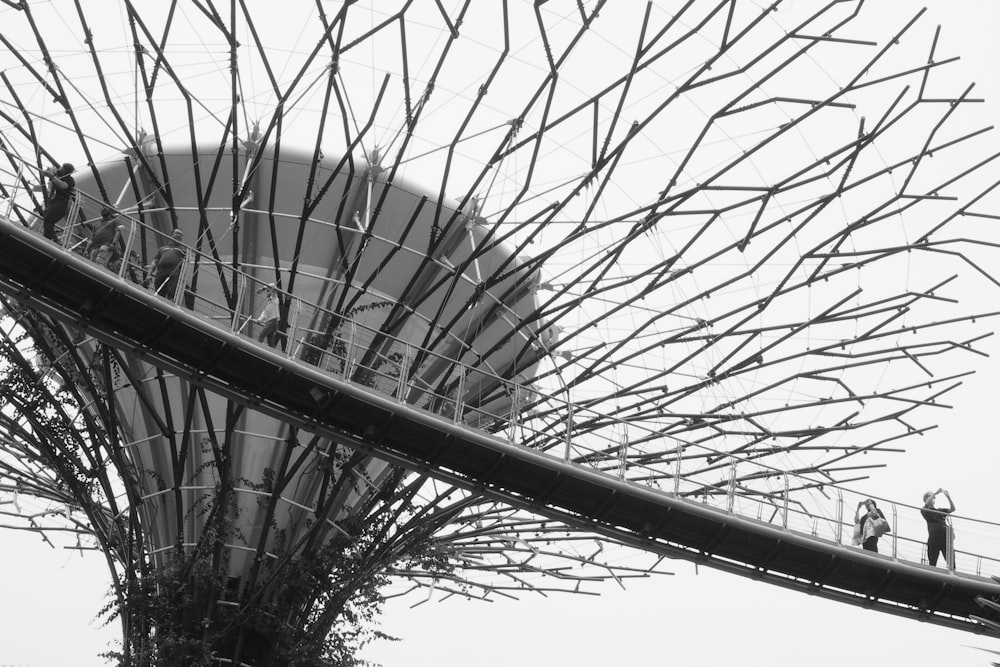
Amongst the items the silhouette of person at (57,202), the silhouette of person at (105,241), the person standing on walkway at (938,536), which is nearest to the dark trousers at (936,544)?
the person standing on walkway at (938,536)

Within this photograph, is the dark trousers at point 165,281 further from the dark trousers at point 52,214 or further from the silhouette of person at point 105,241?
the dark trousers at point 52,214

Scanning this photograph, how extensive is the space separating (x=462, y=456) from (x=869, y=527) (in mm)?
7632

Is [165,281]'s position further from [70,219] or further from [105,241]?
[70,219]

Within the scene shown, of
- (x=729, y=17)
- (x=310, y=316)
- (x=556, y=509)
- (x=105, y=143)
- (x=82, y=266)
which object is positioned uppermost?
(x=729, y=17)

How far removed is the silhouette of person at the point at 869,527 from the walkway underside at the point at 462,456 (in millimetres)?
733

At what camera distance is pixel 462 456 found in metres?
17.2

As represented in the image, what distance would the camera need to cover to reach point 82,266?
1457 centimetres

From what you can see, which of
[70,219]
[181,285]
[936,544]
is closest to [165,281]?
[181,285]

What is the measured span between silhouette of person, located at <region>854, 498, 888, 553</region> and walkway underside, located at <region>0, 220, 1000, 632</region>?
73 cm

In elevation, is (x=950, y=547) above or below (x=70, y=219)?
below

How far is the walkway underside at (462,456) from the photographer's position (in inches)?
591

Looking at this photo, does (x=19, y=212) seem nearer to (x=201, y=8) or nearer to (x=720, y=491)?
(x=201, y=8)

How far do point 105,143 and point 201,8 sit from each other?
4578 mm

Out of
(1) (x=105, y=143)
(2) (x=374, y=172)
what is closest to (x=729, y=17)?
(2) (x=374, y=172)
